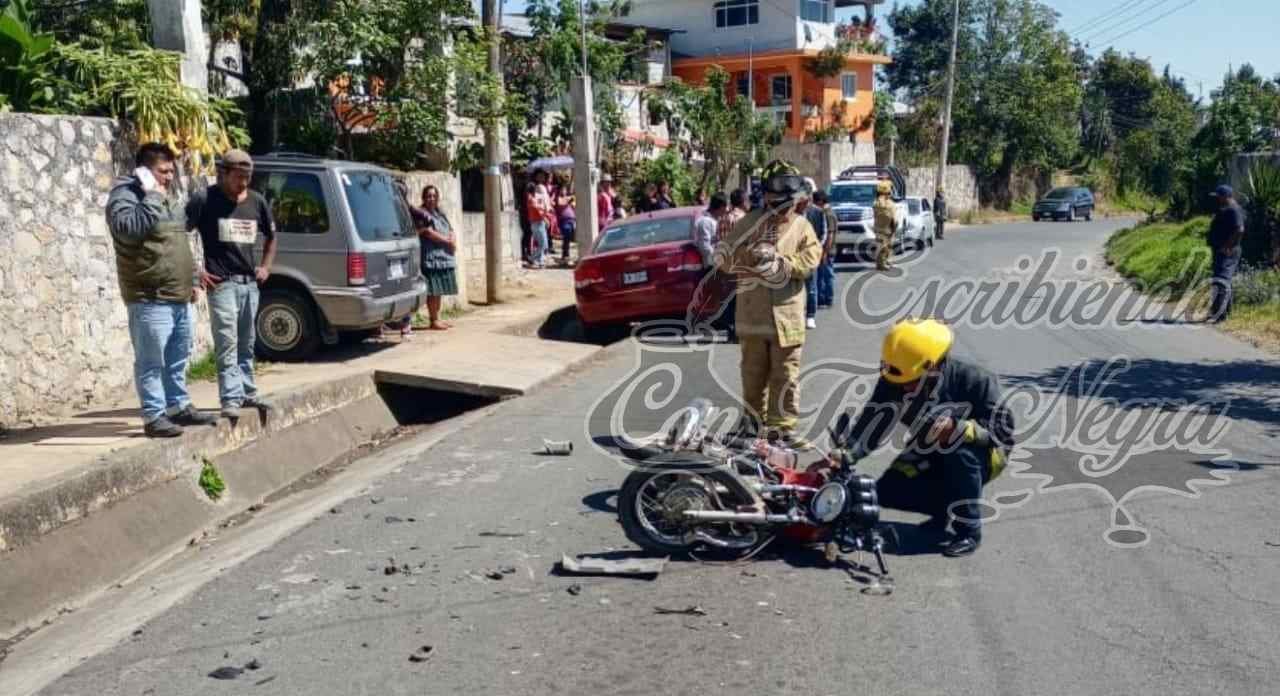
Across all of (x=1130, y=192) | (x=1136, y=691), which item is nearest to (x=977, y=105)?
(x=1130, y=192)

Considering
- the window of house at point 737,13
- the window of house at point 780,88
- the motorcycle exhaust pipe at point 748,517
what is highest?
Result: the window of house at point 737,13

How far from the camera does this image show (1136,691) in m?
4.70

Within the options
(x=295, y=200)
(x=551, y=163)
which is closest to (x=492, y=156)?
(x=295, y=200)

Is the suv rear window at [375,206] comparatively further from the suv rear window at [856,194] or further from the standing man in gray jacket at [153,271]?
the suv rear window at [856,194]

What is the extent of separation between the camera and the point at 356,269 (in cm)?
1177

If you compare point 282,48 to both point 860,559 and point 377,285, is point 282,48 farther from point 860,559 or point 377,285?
point 860,559

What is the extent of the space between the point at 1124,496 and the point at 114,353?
7.62 meters

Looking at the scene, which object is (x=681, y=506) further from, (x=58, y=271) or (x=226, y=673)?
(x=58, y=271)

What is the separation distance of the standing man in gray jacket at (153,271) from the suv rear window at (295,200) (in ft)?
12.5

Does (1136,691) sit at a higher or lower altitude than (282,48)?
lower

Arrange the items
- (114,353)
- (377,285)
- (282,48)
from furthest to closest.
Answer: (282,48), (377,285), (114,353)

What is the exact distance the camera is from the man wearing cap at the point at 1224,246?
1633 cm

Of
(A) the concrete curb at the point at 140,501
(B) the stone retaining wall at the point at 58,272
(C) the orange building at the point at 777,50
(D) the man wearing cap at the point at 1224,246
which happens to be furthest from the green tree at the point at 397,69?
(C) the orange building at the point at 777,50

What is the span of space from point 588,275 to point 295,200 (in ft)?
13.9
